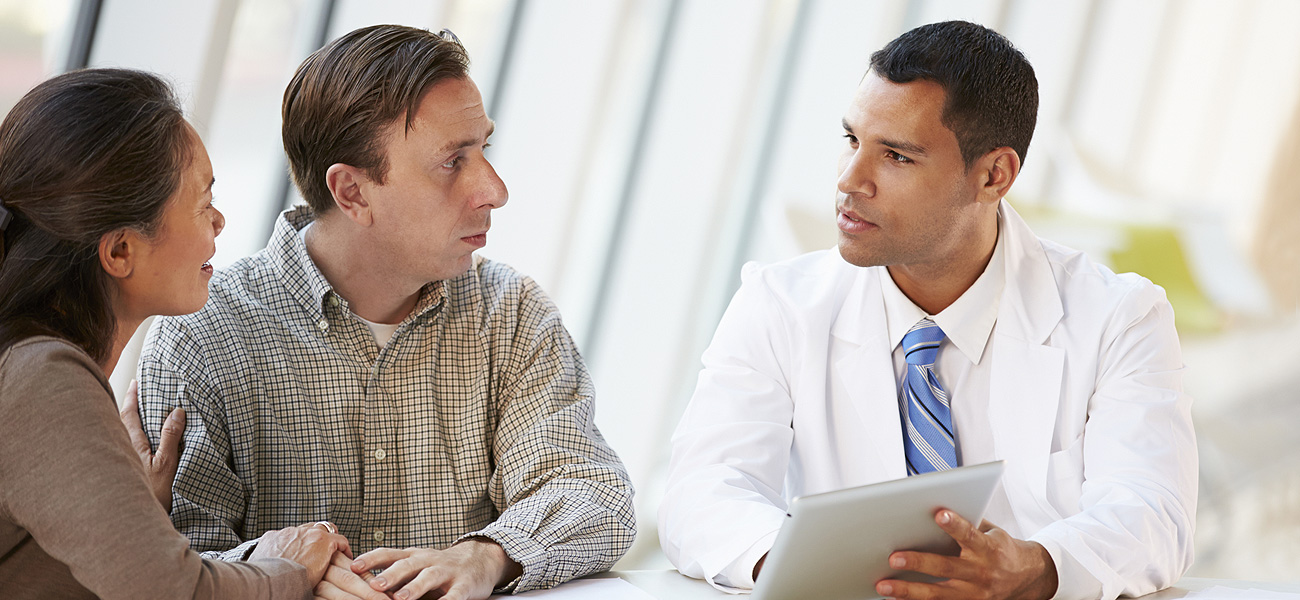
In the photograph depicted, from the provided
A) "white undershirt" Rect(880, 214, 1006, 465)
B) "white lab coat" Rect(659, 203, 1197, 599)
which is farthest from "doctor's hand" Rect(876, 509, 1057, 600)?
"white undershirt" Rect(880, 214, 1006, 465)

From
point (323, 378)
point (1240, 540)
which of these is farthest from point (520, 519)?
point (1240, 540)

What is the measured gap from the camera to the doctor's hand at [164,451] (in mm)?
1573

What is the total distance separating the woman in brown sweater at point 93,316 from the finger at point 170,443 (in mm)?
260

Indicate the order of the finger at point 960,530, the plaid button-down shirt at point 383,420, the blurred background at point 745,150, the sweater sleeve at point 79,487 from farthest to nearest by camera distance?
the blurred background at point 745,150 → the plaid button-down shirt at point 383,420 → the finger at point 960,530 → the sweater sleeve at point 79,487

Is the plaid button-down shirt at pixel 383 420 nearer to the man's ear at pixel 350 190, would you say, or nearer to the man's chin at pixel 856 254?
the man's ear at pixel 350 190

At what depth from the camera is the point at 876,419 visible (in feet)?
6.41

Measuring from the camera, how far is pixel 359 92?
182cm

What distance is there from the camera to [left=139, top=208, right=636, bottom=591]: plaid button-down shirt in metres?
1.65

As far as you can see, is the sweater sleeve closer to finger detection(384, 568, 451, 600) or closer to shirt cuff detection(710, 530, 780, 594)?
finger detection(384, 568, 451, 600)

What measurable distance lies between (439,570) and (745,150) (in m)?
4.80

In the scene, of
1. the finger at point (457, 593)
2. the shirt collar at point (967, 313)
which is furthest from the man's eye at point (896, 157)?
the finger at point (457, 593)

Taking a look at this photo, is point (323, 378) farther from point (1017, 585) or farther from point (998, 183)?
point (998, 183)

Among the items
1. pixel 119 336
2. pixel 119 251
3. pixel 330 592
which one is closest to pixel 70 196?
pixel 119 251

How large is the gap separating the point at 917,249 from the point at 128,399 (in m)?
1.36
